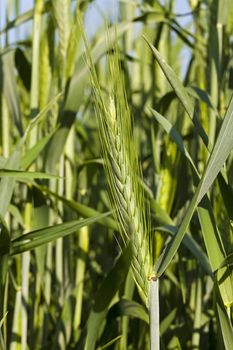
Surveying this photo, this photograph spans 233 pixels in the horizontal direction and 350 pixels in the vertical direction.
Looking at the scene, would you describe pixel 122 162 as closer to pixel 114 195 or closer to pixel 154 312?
pixel 114 195

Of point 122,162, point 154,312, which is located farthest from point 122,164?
point 154,312

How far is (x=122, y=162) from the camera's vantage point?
0.95m

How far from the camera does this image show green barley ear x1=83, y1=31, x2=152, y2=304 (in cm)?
95

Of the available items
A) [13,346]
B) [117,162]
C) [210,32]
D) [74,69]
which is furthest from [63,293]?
[117,162]

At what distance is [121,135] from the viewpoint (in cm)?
96

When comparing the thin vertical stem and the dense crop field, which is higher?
the dense crop field

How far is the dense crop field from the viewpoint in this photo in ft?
3.25

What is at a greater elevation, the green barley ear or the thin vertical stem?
the green barley ear

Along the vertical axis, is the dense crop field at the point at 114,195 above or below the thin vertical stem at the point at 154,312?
above

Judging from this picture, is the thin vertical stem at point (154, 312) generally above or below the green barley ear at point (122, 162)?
below

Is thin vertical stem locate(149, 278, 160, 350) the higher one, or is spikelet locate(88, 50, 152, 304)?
spikelet locate(88, 50, 152, 304)

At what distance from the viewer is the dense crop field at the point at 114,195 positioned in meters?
0.99

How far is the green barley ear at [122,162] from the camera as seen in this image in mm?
949

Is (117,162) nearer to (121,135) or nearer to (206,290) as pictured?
(121,135)
